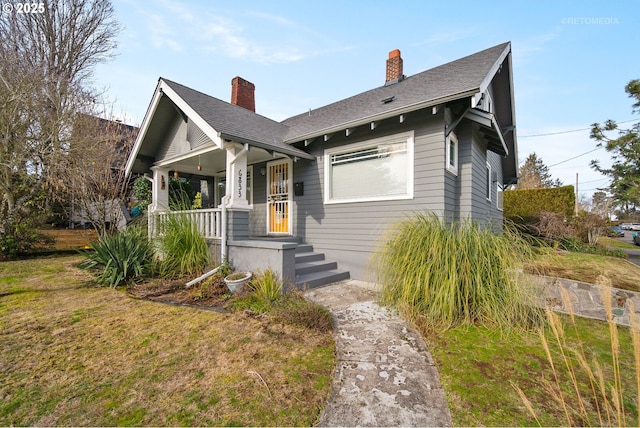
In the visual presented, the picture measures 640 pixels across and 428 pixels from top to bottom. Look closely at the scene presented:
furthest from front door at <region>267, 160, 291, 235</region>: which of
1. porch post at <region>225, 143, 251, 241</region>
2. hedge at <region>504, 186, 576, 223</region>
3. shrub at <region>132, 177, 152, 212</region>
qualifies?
hedge at <region>504, 186, 576, 223</region>

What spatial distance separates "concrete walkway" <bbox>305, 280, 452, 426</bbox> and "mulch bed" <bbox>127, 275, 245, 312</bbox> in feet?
7.05

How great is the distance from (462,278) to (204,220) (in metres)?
5.77

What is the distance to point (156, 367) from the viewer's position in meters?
2.65

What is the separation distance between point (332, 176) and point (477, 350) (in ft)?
16.6

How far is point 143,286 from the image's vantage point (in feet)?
18.7

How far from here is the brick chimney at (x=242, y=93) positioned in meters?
11.1

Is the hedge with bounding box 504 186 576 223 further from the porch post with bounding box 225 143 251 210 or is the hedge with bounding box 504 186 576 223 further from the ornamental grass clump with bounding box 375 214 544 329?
the porch post with bounding box 225 143 251 210

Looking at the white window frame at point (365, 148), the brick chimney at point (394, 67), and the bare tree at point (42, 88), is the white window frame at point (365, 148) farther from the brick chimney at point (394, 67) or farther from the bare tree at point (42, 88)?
the bare tree at point (42, 88)

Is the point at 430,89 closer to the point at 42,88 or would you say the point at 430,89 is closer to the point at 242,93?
the point at 242,93

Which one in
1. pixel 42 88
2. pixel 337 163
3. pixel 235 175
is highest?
pixel 42 88

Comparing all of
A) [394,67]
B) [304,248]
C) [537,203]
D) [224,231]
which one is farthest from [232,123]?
[537,203]

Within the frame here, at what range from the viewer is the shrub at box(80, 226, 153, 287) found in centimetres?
589

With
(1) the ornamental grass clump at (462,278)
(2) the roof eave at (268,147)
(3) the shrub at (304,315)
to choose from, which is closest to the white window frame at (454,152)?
(1) the ornamental grass clump at (462,278)

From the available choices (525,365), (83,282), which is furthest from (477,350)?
(83,282)
